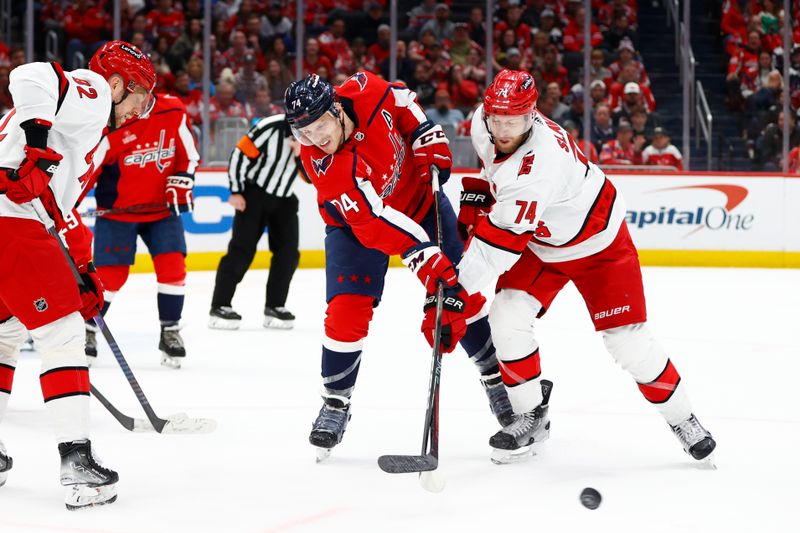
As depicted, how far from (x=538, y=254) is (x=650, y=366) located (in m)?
0.42

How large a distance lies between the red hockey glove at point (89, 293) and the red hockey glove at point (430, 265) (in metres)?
0.79

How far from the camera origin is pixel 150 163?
4340mm

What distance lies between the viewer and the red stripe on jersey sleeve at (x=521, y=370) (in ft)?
9.44

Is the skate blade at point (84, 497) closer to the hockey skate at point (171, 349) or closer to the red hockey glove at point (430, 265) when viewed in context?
the red hockey glove at point (430, 265)

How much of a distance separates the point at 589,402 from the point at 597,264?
3.17ft

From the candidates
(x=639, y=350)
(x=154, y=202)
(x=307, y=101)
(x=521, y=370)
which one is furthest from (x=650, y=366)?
(x=154, y=202)

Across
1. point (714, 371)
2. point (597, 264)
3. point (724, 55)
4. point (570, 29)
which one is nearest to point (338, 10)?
point (570, 29)

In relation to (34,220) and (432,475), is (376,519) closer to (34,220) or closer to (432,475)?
(432,475)

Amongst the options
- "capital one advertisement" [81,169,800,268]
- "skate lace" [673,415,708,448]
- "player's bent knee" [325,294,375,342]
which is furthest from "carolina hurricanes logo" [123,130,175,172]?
"capital one advertisement" [81,169,800,268]

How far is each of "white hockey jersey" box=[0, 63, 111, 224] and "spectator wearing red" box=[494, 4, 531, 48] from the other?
7.22 metres

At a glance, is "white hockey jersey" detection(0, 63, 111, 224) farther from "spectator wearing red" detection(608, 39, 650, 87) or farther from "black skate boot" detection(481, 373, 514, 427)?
"spectator wearing red" detection(608, 39, 650, 87)

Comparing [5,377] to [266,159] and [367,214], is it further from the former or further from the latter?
[266,159]

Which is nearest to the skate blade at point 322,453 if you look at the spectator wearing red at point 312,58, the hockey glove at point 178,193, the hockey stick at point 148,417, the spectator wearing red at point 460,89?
the hockey stick at point 148,417

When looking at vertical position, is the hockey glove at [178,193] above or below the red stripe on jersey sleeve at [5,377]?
above
